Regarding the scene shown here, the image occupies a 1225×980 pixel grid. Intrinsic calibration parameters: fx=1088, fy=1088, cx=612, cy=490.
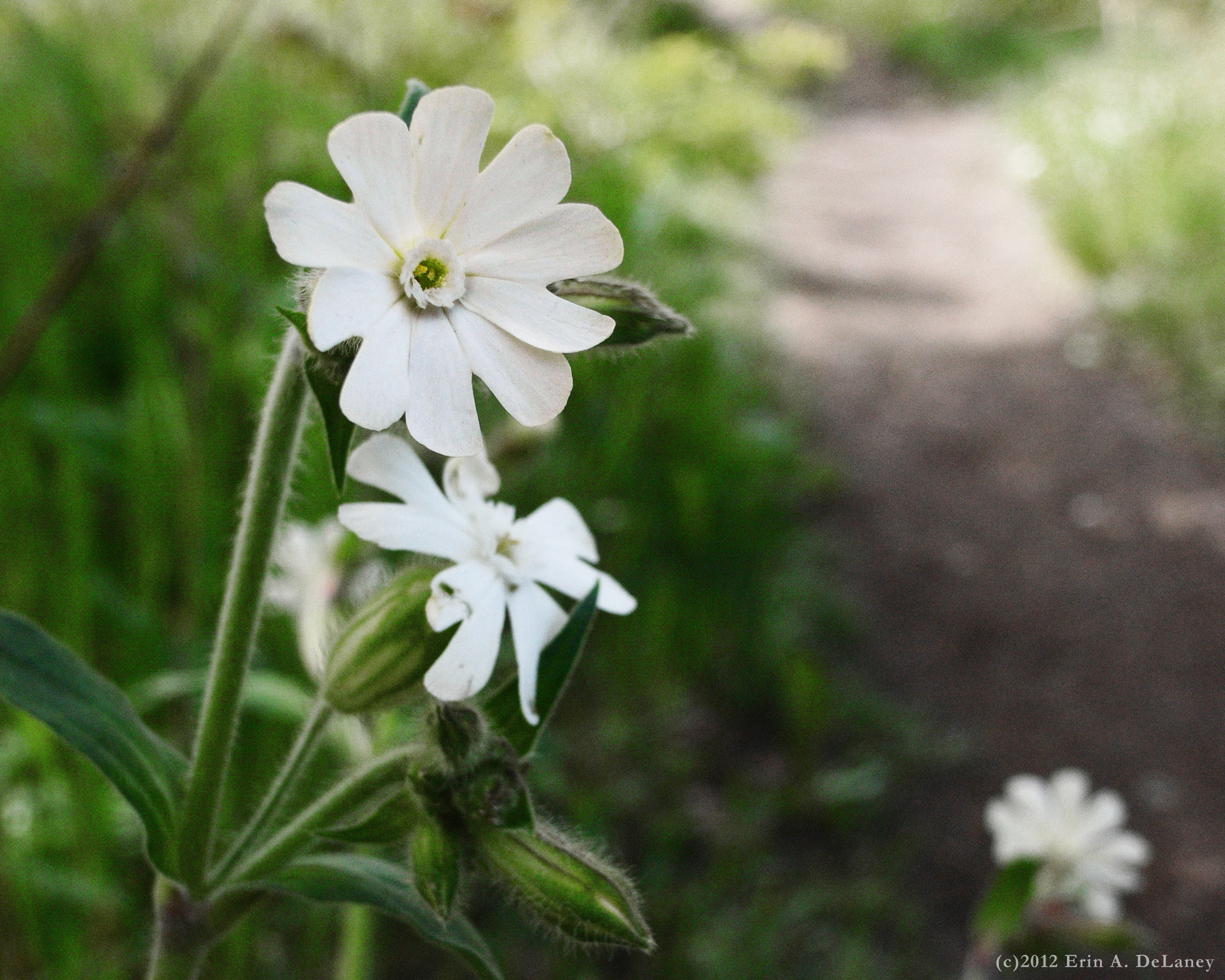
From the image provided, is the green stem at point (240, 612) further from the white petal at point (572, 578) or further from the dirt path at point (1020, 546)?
the dirt path at point (1020, 546)

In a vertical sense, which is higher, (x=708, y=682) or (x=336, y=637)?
(x=708, y=682)

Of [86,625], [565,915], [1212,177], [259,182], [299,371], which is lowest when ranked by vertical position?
[565,915]

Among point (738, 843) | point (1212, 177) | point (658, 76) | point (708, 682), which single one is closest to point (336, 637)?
point (738, 843)

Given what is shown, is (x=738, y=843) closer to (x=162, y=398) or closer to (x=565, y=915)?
(x=162, y=398)

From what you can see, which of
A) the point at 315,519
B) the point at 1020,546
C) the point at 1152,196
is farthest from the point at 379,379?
the point at 1152,196

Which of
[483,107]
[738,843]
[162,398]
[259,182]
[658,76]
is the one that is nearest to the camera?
[483,107]

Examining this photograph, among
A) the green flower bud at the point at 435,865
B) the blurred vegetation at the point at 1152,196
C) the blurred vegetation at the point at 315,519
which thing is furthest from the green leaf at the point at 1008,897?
the blurred vegetation at the point at 1152,196
